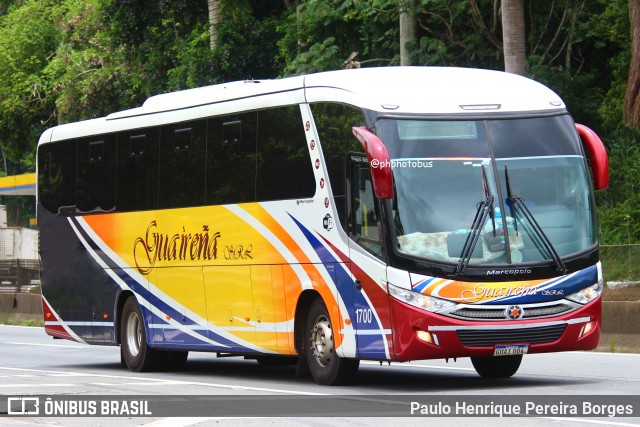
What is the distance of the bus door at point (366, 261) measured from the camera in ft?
47.0

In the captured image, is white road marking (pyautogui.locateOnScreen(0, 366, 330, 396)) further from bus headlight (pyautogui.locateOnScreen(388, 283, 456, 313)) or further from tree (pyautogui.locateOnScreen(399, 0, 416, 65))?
tree (pyautogui.locateOnScreen(399, 0, 416, 65))

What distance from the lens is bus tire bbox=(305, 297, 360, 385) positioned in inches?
598

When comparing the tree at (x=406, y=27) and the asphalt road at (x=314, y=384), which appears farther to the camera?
the tree at (x=406, y=27)

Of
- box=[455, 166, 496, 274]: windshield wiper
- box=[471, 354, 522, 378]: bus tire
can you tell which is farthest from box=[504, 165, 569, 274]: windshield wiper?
box=[471, 354, 522, 378]: bus tire

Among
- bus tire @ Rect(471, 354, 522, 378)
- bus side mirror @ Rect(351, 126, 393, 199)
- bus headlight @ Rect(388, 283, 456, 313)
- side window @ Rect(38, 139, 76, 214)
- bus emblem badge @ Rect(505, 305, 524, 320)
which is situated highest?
side window @ Rect(38, 139, 76, 214)

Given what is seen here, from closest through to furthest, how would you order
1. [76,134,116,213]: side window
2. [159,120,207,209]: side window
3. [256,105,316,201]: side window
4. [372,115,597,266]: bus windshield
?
[372,115,597,266]: bus windshield → [256,105,316,201]: side window → [159,120,207,209]: side window → [76,134,116,213]: side window

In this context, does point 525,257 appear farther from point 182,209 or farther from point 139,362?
point 139,362

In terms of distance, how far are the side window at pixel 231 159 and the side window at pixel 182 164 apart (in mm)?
230

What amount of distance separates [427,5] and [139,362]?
15424 mm

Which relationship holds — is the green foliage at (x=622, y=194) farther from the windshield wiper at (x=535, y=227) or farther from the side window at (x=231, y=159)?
the windshield wiper at (x=535, y=227)

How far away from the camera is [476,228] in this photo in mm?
14094

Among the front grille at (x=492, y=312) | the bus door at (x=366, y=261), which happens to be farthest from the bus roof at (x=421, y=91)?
the front grille at (x=492, y=312)

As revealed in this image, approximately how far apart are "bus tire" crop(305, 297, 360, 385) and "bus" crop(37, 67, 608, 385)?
2 cm

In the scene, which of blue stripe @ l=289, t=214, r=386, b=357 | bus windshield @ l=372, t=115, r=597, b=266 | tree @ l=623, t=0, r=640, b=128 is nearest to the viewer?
bus windshield @ l=372, t=115, r=597, b=266
